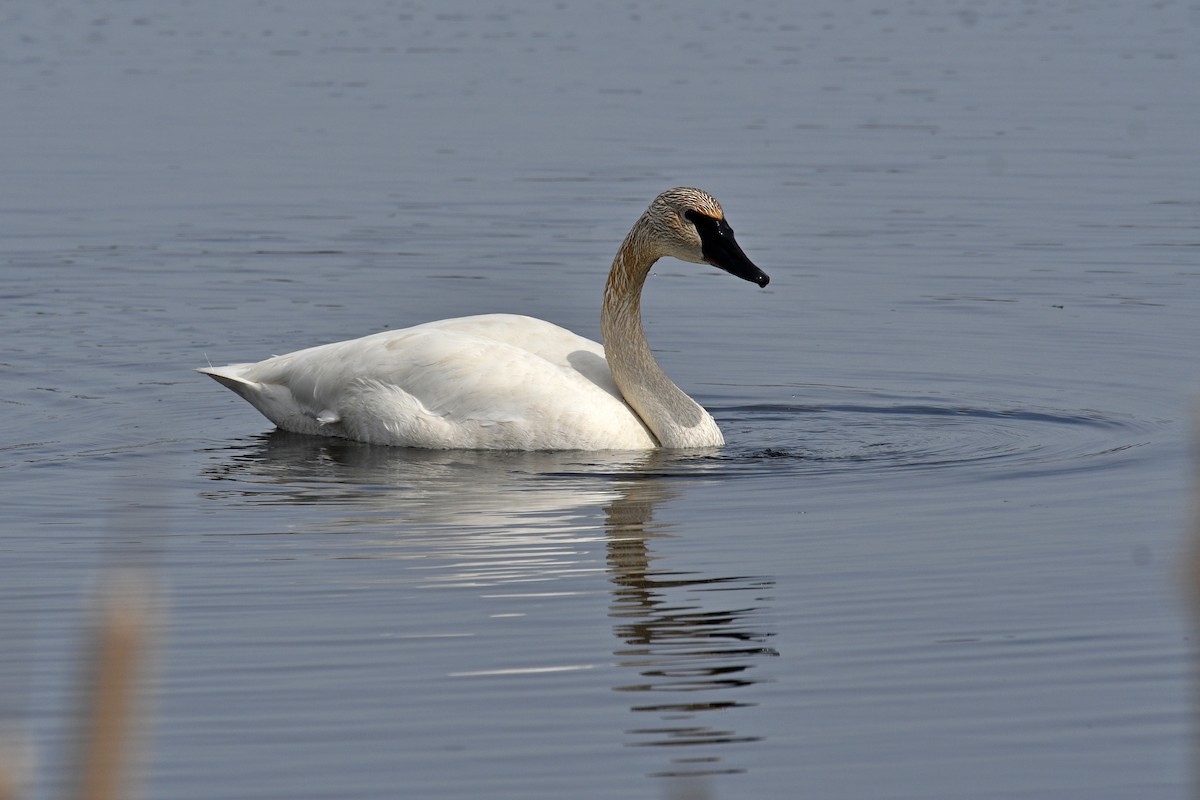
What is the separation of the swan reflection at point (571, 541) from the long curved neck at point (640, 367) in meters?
0.21

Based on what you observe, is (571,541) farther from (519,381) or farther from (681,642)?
(519,381)

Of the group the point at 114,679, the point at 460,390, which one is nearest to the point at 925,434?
the point at 460,390

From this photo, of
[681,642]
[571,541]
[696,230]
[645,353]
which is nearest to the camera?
[681,642]

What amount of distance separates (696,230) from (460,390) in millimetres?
1640

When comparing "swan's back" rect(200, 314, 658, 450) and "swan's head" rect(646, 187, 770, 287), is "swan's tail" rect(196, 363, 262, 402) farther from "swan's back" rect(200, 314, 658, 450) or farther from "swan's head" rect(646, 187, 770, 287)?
"swan's head" rect(646, 187, 770, 287)

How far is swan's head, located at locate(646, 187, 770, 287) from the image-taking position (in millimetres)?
10305

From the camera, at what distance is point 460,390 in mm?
10070

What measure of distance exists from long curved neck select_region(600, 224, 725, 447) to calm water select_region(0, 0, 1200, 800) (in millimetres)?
292

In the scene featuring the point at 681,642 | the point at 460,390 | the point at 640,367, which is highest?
the point at 640,367

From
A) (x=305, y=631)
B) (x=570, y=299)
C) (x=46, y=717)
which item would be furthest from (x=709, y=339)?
(x=46, y=717)

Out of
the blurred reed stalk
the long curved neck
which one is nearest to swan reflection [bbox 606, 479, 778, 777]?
the long curved neck

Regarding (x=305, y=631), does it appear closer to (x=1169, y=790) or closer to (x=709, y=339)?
(x=1169, y=790)

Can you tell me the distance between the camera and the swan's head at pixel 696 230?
1030 cm

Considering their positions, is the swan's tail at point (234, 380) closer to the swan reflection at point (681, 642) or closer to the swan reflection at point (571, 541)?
the swan reflection at point (571, 541)
